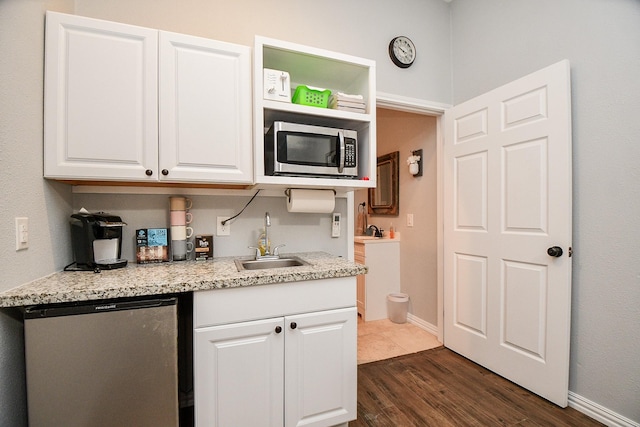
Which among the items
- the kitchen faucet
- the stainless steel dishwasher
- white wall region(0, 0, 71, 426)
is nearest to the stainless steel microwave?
the kitchen faucet

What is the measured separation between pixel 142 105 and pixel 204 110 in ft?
0.92

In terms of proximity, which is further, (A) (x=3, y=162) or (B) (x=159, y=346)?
(B) (x=159, y=346)

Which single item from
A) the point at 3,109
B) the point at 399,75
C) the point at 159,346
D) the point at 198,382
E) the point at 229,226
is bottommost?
the point at 198,382

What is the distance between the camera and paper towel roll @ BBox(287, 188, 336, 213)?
70.4 inches

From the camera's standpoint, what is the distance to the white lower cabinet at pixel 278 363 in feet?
4.06

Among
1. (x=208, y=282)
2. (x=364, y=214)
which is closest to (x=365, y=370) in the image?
(x=208, y=282)

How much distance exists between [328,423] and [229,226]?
4.00 ft

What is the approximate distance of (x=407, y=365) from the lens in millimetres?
2191

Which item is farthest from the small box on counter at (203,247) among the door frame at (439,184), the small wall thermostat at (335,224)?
the door frame at (439,184)

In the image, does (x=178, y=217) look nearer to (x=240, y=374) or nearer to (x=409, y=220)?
(x=240, y=374)

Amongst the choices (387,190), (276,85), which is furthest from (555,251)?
(387,190)

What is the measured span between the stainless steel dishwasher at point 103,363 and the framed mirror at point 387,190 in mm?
2694

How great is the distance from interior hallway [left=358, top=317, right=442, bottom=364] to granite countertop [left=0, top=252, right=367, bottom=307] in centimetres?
122

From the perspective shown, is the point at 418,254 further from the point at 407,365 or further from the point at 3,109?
the point at 3,109
